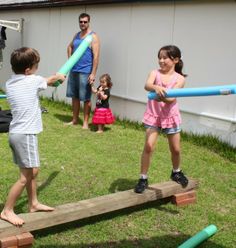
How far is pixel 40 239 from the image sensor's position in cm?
412

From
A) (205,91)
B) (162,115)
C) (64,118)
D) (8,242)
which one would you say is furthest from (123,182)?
(64,118)

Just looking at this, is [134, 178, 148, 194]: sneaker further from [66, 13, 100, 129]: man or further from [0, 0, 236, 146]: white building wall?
[66, 13, 100, 129]: man

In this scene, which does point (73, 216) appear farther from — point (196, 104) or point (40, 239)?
point (196, 104)

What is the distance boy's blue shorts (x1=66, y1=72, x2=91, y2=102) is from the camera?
8.66 meters

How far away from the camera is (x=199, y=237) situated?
4.03 m

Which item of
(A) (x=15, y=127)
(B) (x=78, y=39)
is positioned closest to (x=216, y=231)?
(A) (x=15, y=127)

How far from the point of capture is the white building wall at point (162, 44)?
7309 mm

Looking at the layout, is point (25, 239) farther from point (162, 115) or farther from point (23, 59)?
point (162, 115)

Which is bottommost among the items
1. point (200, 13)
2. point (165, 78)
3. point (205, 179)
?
point (205, 179)

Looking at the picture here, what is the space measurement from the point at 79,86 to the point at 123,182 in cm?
348

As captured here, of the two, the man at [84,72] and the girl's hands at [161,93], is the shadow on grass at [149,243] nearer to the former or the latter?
the girl's hands at [161,93]

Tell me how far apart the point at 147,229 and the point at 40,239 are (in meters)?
0.98

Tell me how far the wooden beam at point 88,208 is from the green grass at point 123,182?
17 cm

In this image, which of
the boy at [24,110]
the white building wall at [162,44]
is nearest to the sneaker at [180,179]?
the boy at [24,110]
